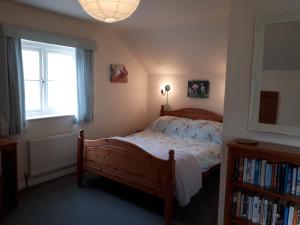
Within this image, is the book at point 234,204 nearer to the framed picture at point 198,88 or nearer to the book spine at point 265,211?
the book spine at point 265,211

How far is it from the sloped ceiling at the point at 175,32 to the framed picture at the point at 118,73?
0.45m

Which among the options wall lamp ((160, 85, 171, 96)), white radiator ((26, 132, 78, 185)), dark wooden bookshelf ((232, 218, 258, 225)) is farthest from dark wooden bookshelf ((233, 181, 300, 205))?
wall lamp ((160, 85, 171, 96))

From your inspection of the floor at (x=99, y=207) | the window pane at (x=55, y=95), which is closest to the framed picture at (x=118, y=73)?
the window pane at (x=55, y=95)

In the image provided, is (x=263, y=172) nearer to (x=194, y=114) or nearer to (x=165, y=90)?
(x=194, y=114)

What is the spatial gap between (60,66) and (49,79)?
0.27 metres

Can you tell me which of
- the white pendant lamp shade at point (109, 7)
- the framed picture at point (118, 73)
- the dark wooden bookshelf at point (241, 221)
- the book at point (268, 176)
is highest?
the white pendant lamp shade at point (109, 7)

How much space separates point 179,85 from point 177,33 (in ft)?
3.84

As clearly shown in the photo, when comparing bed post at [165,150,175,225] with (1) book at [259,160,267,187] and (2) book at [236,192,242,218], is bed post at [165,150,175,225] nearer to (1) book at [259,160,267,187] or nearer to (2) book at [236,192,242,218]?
(2) book at [236,192,242,218]

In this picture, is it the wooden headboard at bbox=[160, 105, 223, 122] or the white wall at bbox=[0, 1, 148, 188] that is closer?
the white wall at bbox=[0, 1, 148, 188]

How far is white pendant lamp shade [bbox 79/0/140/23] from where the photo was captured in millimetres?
1445

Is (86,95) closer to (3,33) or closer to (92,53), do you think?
(92,53)

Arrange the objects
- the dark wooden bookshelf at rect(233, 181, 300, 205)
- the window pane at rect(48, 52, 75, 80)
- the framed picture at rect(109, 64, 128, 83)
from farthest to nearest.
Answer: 1. the framed picture at rect(109, 64, 128, 83)
2. the window pane at rect(48, 52, 75, 80)
3. the dark wooden bookshelf at rect(233, 181, 300, 205)

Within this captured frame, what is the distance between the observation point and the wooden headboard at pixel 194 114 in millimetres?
4340

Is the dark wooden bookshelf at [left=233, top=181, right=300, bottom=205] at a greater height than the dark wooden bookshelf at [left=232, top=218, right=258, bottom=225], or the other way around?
the dark wooden bookshelf at [left=233, top=181, right=300, bottom=205]
